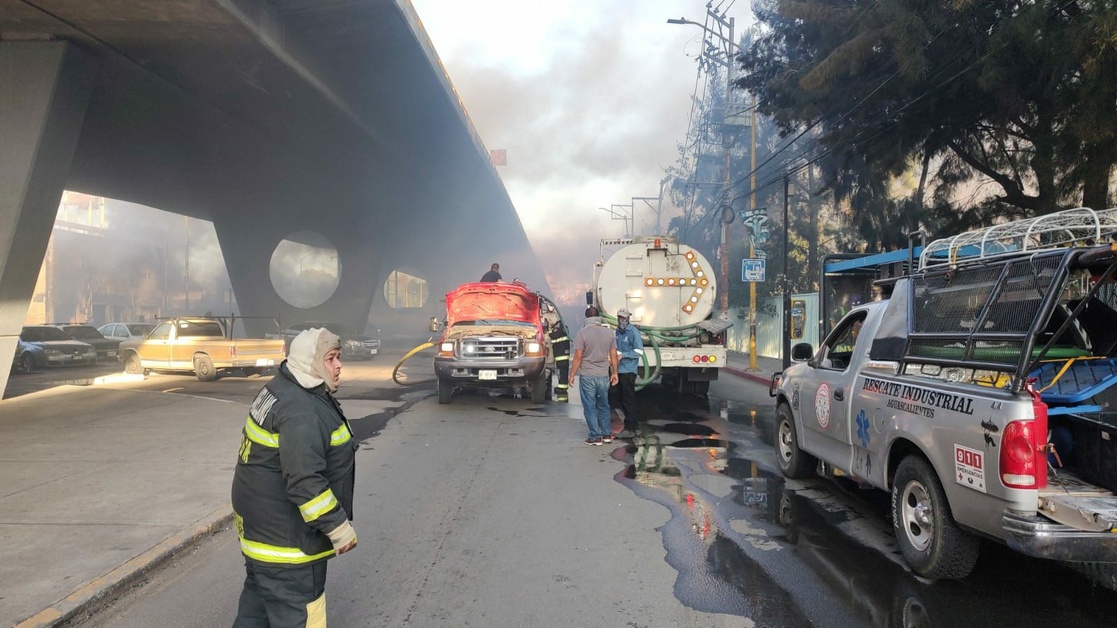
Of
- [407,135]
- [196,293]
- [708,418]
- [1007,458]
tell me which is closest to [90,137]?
[407,135]

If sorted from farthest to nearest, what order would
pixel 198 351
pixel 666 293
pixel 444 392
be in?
pixel 198 351, pixel 666 293, pixel 444 392

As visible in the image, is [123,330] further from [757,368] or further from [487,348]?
[757,368]

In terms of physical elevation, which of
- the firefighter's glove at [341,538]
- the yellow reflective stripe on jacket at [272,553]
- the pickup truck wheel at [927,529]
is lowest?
the pickup truck wheel at [927,529]

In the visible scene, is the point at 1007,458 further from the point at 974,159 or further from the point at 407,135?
the point at 407,135

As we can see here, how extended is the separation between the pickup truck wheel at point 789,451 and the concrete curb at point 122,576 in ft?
17.0

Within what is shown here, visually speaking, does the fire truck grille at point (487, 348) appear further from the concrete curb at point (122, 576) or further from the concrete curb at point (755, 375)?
the concrete curb at point (755, 375)

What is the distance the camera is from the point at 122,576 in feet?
14.2

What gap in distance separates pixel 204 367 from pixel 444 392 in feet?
23.4

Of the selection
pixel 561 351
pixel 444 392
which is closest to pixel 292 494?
pixel 444 392

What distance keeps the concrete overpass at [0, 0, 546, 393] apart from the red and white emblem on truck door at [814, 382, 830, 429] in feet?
40.4

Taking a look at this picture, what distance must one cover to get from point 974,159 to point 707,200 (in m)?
35.3

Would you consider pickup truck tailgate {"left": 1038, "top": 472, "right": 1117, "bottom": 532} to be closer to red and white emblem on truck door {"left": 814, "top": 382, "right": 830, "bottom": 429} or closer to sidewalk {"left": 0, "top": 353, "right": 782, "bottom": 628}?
red and white emblem on truck door {"left": 814, "top": 382, "right": 830, "bottom": 429}

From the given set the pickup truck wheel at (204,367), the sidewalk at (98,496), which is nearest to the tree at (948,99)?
the sidewalk at (98,496)

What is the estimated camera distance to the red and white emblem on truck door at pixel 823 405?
5.98m
